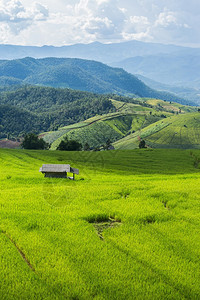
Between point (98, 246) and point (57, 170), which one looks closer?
point (98, 246)

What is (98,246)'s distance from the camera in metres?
10.2

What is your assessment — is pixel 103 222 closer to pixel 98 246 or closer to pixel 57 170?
pixel 98 246

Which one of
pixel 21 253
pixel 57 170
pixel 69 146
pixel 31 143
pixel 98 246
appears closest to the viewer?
pixel 21 253

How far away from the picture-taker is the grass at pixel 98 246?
26.6 ft

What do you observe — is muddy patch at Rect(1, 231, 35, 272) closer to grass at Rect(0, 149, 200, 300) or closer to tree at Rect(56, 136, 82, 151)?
grass at Rect(0, 149, 200, 300)

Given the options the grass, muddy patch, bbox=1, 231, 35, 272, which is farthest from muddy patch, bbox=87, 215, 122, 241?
muddy patch, bbox=1, 231, 35, 272

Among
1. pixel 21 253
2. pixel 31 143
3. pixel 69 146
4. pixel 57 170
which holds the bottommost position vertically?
pixel 69 146

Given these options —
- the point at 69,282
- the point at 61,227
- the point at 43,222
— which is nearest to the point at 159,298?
the point at 69,282

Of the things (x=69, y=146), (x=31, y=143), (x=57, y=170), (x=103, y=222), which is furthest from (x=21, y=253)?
(x=31, y=143)

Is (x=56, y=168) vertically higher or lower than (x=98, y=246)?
higher

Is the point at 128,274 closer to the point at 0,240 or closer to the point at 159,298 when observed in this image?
the point at 159,298

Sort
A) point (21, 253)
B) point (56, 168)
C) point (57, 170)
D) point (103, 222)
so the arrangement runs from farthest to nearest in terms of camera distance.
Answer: point (56, 168), point (57, 170), point (103, 222), point (21, 253)

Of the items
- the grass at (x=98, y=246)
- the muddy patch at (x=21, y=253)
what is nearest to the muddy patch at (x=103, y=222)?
the grass at (x=98, y=246)

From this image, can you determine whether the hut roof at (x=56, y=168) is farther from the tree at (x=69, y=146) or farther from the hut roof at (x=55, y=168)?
the tree at (x=69, y=146)
